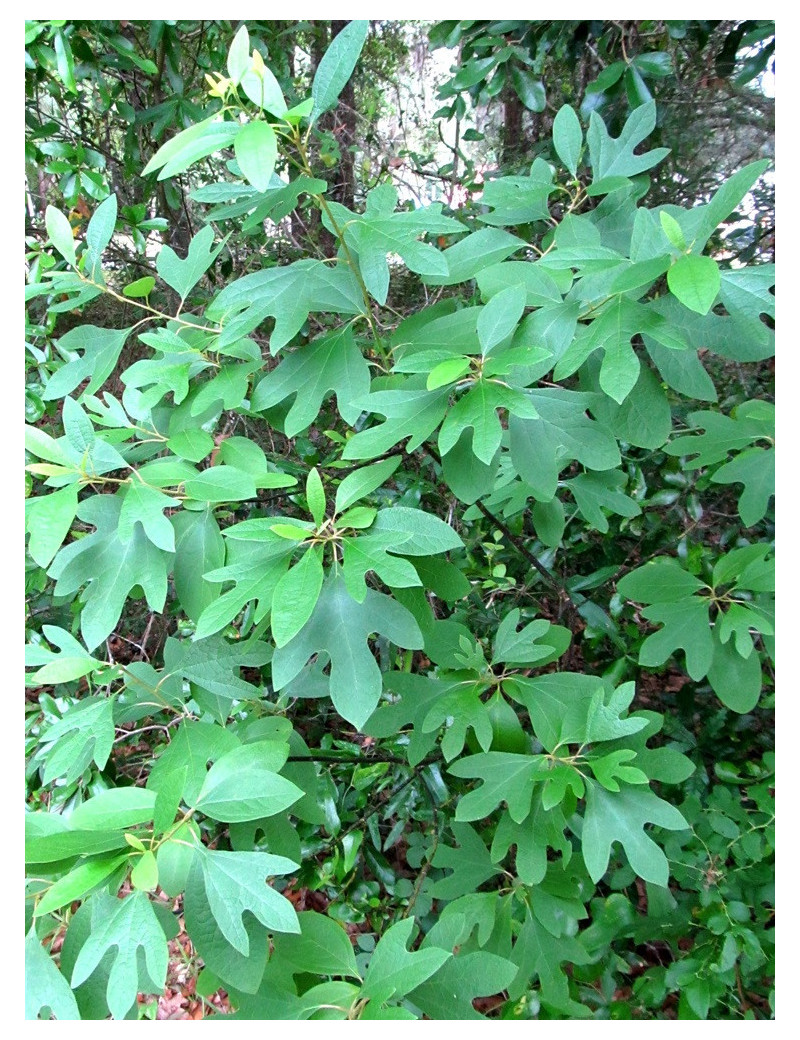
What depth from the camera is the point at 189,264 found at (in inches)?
43.8

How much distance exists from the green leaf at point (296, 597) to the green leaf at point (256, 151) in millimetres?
411

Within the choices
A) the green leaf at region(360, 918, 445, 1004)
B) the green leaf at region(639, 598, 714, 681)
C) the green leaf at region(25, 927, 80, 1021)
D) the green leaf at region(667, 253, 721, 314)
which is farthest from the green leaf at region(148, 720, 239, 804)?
the green leaf at region(667, 253, 721, 314)

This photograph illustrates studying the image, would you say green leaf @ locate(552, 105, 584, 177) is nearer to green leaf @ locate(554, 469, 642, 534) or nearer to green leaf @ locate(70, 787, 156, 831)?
→ green leaf @ locate(554, 469, 642, 534)

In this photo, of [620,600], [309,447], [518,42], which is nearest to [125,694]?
[309,447]

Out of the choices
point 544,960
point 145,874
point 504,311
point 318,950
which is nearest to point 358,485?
point 504,311

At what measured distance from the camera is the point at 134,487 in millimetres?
867

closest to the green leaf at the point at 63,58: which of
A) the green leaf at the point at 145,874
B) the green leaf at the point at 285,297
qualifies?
the green leaf at the point at 285,297

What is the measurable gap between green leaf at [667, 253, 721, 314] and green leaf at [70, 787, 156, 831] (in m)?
0.78

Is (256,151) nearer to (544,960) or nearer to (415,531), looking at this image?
(415,531)

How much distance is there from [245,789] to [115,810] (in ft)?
0.45

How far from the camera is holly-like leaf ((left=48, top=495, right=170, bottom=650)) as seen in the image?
2.88 feet

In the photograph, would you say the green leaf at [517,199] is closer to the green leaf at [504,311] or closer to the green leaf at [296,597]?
the green leaf at [504,311]
